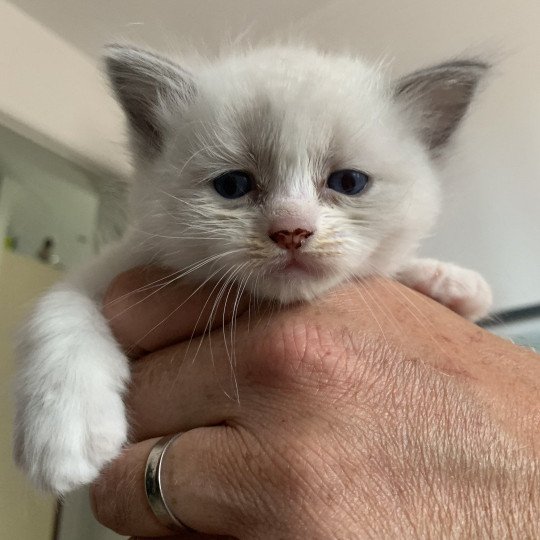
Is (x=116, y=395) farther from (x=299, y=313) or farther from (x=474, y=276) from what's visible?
(x=474, y=276)

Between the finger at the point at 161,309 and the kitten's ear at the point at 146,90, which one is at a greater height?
the kitten's ear at the point at 146,90

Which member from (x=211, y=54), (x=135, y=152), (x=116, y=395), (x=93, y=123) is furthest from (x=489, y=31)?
(x=116, y=395)

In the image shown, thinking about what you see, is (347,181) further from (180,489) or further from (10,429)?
(10,429)

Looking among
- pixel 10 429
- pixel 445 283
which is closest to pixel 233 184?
pixel 445 283

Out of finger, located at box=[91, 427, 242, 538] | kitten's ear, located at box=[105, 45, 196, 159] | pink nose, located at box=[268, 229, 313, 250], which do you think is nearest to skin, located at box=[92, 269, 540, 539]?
finger, located at box=[91, 427, 242, 538]

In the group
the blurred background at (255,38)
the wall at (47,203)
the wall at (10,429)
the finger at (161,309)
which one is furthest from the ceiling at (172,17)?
the finger at (161,309)

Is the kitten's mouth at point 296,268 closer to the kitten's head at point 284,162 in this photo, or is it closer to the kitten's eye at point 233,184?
the kitten's head at point 284,162
